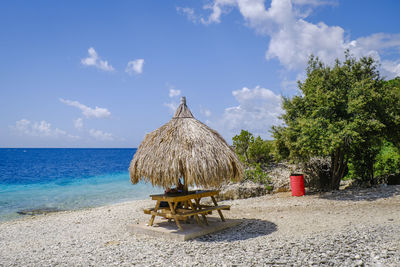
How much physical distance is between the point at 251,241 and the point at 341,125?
A: 601 centimetres

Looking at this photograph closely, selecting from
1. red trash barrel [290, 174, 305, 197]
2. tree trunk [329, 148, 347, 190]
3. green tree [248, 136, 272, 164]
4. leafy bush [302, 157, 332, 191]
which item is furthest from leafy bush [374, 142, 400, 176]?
green tree [248, 136, 272, 164]

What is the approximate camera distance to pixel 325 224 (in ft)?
24.2

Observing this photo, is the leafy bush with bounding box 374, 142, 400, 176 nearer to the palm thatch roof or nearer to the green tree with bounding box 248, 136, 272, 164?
the green tree with bounding box 248, 136, 272, 164

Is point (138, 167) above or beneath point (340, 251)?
above

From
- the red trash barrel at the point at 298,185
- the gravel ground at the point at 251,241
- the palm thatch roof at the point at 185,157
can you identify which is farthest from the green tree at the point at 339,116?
the palm thatch roof at the point at 185,157

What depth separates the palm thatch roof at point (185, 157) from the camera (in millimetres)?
6926

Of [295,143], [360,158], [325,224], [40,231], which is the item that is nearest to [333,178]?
[360,158]

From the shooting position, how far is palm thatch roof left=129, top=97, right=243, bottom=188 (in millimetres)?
6926

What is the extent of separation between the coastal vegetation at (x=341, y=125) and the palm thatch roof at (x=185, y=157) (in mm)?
4254

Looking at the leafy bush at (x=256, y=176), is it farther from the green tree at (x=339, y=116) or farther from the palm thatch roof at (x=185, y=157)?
the palm thatch roof at (x=185, y=157)

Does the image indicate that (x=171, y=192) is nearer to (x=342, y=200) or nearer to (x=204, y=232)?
(x=204, y=232)

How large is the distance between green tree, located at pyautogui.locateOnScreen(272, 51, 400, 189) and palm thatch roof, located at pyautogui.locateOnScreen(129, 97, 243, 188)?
4.16m

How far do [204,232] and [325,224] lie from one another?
9.57ft

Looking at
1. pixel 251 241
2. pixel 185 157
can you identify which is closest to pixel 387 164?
pixel 251 241
